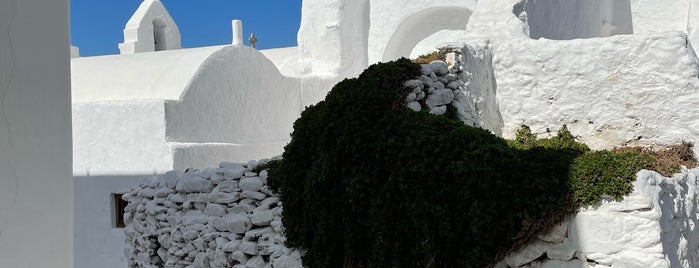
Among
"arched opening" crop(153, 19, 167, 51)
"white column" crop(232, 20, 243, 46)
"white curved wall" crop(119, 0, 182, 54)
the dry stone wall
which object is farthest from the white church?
"arched opening" crop(153, 19, 167, 51)

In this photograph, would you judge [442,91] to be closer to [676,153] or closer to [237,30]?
[676,153]

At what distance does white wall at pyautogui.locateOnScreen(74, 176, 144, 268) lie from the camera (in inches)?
355

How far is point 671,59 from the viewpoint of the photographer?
260 inches

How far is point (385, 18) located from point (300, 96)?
283 cm

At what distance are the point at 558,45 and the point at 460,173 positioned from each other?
3.27 m

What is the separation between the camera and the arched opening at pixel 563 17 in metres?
7.89

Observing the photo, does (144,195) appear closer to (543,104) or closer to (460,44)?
(460,44)

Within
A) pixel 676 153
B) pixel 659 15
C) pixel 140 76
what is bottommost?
pixel 676 153

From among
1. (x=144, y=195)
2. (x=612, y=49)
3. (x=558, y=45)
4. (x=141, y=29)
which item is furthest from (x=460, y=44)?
(x=141, y=29)

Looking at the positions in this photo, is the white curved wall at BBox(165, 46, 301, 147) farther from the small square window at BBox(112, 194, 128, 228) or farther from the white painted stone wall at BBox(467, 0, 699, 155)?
the white painted stone wall at BBox(467, 0, 699, 155)

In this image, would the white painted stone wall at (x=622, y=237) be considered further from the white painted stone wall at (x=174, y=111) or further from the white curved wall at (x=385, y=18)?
the white curved wall at (x=385, y=18)

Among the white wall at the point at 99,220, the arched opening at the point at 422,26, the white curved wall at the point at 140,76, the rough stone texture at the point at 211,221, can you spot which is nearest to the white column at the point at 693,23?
the arched opening at the point at 422,26

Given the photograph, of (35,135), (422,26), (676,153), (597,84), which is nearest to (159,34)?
(422,26)

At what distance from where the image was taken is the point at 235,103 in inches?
390
